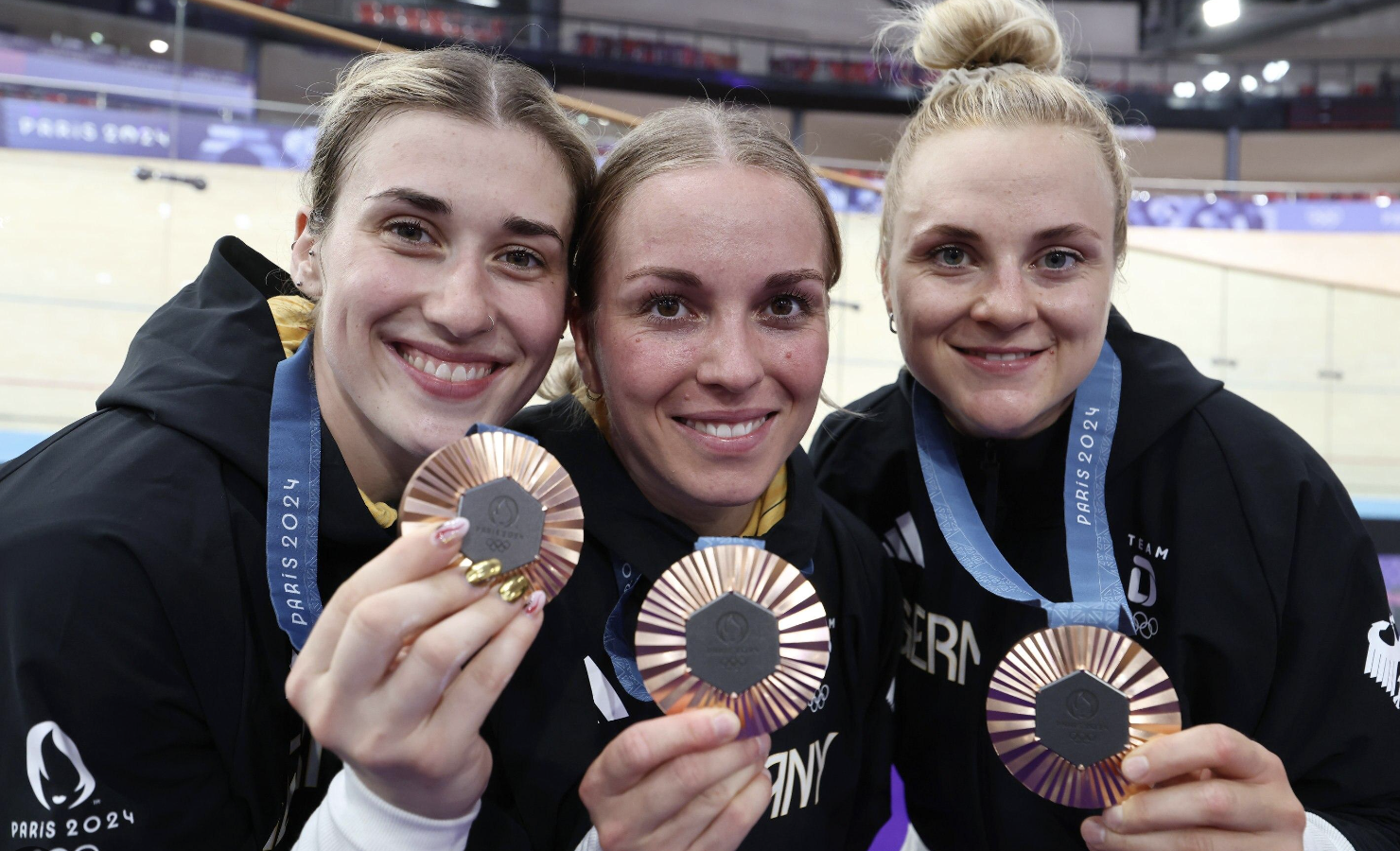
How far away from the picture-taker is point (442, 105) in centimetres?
147

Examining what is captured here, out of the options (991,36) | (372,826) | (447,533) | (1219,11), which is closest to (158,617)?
(372,826)

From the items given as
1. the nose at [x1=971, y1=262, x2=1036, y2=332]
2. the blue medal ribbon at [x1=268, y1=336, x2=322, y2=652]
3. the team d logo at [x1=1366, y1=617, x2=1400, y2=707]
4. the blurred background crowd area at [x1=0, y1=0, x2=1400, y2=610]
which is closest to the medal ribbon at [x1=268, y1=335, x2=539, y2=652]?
the blue medal ribbon at [x1=268, y1=336, x2=322, y2=652]

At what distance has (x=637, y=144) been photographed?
5.12ft

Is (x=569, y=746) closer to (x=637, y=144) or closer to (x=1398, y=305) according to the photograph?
(x=637, y=144)

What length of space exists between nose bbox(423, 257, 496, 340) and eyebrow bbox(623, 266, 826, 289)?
219 millimetres

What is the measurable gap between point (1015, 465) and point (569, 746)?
3.24 feet

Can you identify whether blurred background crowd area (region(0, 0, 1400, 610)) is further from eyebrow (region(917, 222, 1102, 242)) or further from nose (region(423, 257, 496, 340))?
nose (region(423, 257, 496, 340))

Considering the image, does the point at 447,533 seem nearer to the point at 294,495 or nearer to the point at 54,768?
the point at 294,495

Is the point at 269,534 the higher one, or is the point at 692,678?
the point at 269,534

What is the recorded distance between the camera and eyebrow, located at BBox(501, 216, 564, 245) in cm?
143

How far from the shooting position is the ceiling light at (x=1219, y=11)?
18.9 metres

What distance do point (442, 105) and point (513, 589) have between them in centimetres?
82

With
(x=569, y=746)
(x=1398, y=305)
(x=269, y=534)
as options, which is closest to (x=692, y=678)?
(x=569, y=746)

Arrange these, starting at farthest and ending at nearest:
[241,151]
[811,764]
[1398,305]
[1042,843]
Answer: [1398,305] → [241,151] → [1042,843] → [811,764]
